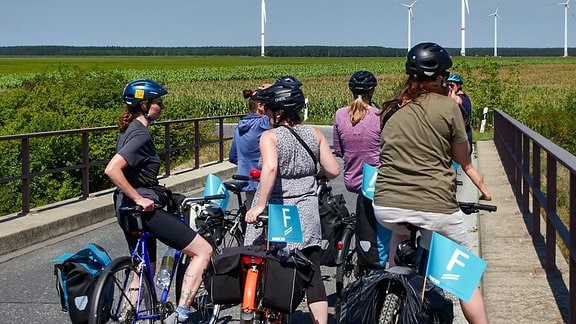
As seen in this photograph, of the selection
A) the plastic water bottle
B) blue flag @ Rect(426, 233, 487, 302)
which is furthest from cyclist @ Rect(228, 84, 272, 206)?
blue flag @ Rect(426, 233, 487, 302)

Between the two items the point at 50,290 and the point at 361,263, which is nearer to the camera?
the point at 361,263

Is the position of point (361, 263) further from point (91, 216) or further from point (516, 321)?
point (91, 216)

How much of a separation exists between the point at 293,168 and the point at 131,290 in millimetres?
1122

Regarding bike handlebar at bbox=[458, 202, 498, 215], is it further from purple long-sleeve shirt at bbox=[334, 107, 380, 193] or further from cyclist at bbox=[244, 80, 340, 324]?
purple long-sleeve shirt at bbox=[334, 107, 380, 193]

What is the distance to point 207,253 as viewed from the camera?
20.5 ft

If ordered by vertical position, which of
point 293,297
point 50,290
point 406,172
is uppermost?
point 406,172

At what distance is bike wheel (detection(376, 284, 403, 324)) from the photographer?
4.87 metres

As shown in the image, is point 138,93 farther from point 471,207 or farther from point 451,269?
point 451,269

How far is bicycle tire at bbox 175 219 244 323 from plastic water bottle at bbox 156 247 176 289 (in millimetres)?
189

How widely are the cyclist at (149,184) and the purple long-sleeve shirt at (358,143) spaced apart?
1.77 metres

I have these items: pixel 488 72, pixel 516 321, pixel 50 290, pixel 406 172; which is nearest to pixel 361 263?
pixel 516 321

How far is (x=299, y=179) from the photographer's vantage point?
5.80 m

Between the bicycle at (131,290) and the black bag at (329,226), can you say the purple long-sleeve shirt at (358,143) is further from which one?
the bicycle at (131,290)

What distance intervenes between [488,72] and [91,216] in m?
22.9
